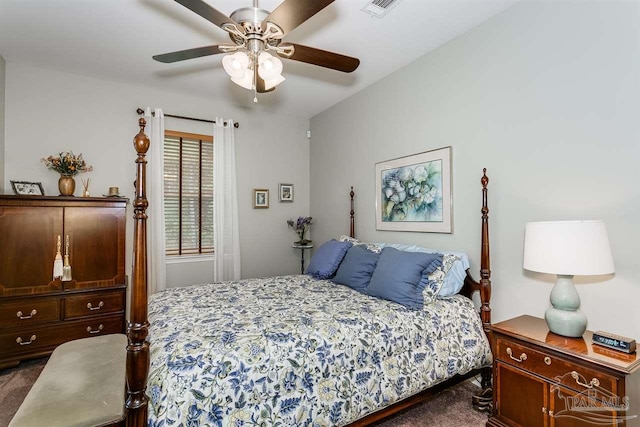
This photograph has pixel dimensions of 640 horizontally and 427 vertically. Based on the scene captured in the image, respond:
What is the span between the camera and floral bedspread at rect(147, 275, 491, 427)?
1423 millimetres

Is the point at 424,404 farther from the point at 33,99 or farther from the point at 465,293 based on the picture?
the point at 33,99

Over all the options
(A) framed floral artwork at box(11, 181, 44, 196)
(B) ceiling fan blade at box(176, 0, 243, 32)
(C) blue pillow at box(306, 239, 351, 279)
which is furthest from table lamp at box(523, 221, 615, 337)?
(A) framed floral artwork at box(11, 181, 44, 196)

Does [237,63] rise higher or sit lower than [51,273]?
higher

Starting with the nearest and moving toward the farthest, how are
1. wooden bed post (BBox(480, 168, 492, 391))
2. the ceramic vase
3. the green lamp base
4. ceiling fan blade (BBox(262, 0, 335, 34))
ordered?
ceiling fan blade (BBox(262, 0, 335, 34)), the green lamp base, wooden bed post (BBox(480, 168, 492, 391)), the ceramic vase

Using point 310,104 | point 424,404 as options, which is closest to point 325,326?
point 424,404

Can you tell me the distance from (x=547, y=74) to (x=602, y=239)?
1.15 metres

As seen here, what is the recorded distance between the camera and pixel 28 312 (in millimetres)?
2744

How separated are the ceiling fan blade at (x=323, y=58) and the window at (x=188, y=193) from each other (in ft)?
7.51

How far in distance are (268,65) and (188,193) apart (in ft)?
8.06

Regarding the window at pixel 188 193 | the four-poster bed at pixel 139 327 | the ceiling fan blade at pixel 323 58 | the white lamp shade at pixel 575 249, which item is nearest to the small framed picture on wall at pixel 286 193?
the window at pixel 188 193

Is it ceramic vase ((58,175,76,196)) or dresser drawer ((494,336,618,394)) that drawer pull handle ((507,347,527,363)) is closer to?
dresser drawer ((494,336,618,394))

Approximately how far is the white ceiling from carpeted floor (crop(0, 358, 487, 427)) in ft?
9.13

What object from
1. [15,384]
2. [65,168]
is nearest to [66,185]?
[65,168]

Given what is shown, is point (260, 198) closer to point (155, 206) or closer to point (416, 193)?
point (155, 206)
